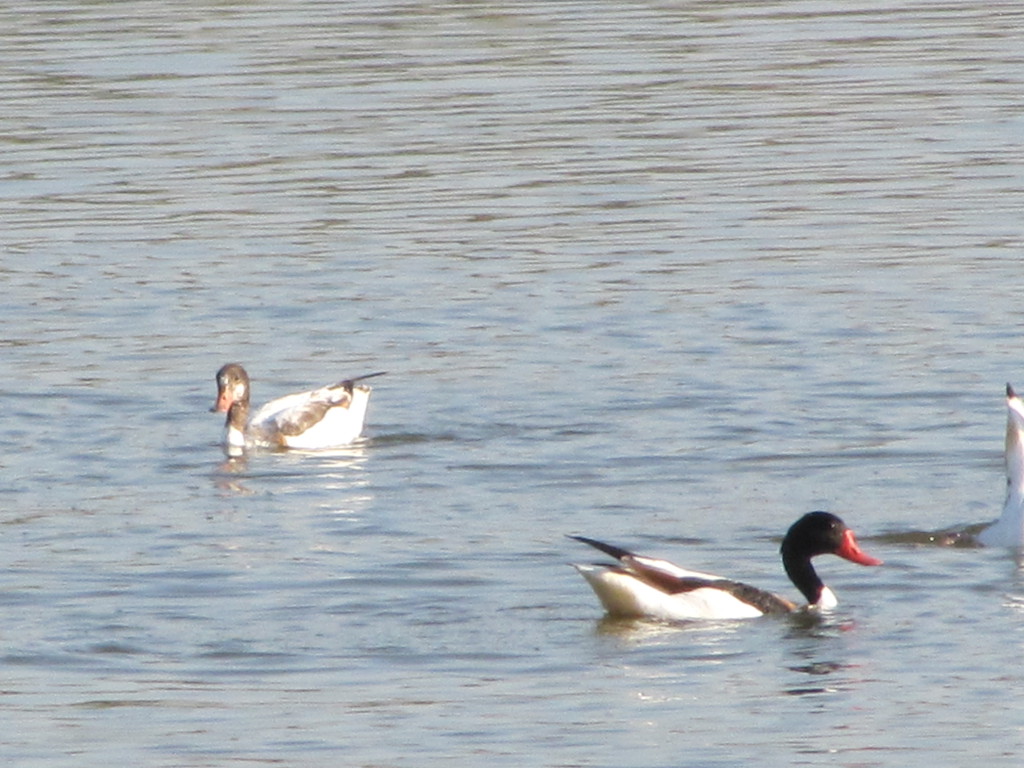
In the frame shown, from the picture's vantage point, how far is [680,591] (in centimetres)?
1170

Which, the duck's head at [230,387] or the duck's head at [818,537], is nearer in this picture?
the duck's head at [818,537]

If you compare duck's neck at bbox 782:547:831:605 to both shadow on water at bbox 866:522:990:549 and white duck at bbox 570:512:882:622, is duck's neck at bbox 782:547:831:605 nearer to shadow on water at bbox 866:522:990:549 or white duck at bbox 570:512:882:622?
white duck at bbox 570:512:882:622

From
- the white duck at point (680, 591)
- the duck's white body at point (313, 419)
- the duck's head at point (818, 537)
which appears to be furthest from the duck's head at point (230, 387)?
the duck's head at point (818, 537)

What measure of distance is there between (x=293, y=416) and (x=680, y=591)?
4911 mm

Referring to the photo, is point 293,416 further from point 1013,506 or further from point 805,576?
point 1013,506

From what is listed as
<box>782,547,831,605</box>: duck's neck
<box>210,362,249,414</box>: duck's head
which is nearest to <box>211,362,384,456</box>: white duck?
<box>210,362,249,414</box>: duck's head

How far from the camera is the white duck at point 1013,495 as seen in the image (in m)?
12.8

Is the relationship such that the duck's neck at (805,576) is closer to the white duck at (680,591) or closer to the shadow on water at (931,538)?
the white duck at (680,591)

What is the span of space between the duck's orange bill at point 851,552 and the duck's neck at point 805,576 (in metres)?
0.19

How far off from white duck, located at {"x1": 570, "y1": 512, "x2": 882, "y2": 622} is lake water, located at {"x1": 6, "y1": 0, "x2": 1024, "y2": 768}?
0.13 m

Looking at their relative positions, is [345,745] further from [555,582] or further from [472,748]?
[555,582]

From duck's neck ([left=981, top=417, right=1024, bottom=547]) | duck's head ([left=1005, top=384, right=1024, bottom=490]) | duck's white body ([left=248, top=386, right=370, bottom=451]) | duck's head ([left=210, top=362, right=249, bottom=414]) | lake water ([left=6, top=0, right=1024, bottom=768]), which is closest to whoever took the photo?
lake water ([left=6, top=0, right=1024, bottom=768])

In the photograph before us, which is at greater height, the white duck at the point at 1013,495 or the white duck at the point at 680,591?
the white duck at the point at 1013,495

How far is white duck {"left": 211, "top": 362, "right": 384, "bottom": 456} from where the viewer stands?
15.7m
